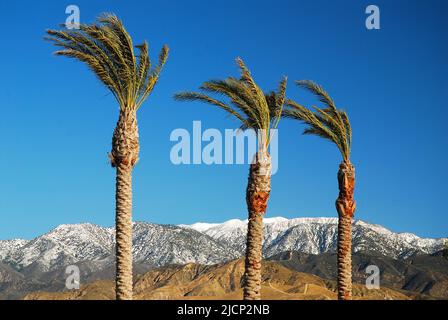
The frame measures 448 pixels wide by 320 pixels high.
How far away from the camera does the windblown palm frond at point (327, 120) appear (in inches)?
1352

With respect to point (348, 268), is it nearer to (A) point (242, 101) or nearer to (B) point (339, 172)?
(B) point (339, 172)

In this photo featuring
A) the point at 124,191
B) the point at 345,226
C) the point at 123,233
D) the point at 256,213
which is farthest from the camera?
the point at 345,226

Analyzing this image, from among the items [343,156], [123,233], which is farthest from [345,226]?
[123,233]

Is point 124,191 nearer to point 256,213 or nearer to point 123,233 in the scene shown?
point 123,233

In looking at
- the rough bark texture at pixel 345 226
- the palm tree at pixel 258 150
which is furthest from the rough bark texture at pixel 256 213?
the rough bark texture at pixel 345 226

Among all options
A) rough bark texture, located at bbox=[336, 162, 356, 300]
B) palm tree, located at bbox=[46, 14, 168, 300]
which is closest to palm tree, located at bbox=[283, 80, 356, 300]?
rough bark texture, located at bbox=[336, 162, 356, 300]

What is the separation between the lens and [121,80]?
93.1ft

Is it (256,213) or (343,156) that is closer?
(256,213)

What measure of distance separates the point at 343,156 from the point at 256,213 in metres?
7.33

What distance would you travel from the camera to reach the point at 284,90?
32188 mm
